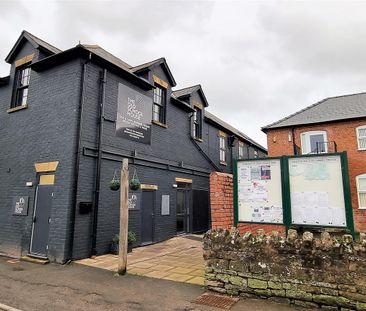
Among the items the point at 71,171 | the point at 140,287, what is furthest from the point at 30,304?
the point at 71,171

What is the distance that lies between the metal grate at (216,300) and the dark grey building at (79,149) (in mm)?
4779

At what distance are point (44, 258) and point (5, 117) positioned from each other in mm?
6155

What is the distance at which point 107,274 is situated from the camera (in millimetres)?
7121

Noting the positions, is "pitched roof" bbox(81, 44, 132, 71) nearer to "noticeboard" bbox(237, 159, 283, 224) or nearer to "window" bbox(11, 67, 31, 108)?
"window" bbox(11, 67, 31, 108)

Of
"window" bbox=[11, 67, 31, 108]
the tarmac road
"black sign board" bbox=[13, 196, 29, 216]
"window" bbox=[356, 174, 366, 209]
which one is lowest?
the tarmac road

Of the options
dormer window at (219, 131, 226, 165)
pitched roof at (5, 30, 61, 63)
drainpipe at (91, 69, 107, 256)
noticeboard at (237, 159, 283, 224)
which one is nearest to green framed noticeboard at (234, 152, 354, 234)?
noticeboard at (237, 159, 283, 224)

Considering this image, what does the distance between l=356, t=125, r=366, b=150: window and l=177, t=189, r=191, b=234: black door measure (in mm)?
10493

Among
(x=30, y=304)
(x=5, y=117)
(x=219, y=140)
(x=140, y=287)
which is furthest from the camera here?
(x=219, y=140)

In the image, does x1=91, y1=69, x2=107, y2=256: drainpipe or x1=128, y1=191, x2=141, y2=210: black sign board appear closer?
x1=91, y1=69, x2=107, y2=256: drainpipe

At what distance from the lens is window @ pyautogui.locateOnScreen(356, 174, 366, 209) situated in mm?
15688

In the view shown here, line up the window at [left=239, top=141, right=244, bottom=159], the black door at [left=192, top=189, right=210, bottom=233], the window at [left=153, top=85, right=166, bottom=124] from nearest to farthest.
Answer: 1. the window at [left=153, top=85, right=166, bottom=124]
2. the black door at [left=192, top=189, right=210, bottom=233]
3. the window at [left=239, top=141, right=244, bottom=159]

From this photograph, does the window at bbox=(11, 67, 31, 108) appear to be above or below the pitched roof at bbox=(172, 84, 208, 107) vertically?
below

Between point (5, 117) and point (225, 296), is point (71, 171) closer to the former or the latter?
→ point (5, 117)

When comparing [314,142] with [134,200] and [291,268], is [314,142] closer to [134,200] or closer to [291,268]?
[134,200]
